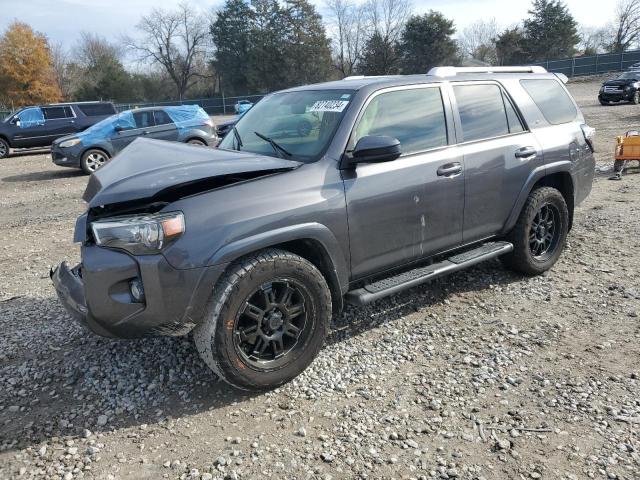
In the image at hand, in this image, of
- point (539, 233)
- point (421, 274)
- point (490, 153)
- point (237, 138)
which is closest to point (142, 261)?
point (237, 138)

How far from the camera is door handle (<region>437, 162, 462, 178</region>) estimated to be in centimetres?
386

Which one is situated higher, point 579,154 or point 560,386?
point 579,154

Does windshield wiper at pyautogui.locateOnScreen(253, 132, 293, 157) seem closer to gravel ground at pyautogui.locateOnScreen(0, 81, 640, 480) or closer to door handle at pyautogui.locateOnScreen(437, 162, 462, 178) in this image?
door handle at pyautogui.locateOnScreen(437, 162, 462, 178)

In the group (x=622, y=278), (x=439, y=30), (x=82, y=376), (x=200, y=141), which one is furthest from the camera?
(x=439, y=30)

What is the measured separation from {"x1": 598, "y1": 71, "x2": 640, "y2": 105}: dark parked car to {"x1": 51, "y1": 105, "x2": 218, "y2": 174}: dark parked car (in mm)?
20552

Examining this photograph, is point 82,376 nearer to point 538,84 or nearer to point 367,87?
point 367,87

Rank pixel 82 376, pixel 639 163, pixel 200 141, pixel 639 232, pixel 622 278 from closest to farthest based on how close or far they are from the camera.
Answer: pixel 82 376, pixel 622 278, pixel 639 232, pixel 639 163, pixel 200 141

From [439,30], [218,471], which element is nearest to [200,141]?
[218,471]

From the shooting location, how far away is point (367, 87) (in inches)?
145

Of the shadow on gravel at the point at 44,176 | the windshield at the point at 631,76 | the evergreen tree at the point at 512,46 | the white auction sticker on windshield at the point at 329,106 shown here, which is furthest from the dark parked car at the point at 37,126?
the evergreen tree at the point at 512,46

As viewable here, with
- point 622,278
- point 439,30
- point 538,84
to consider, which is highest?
point 439,30

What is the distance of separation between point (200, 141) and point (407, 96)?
1060 cm

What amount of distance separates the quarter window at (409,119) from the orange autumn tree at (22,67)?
53105 millimetres

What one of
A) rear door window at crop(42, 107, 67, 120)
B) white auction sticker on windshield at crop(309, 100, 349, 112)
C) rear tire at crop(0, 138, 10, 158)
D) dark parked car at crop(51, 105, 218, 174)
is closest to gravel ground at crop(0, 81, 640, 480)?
white auction sticker on windshield at crop(309, 100, 349, 112)
